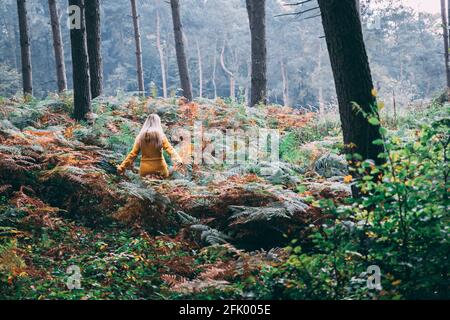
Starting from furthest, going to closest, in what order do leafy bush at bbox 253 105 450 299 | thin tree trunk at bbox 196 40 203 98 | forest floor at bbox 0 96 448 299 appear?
thin tree trunk at bbox 196 40 203 98 → forest floor at bbox 0 96 448 299 → leafy bush at bbox 253 105 450 299

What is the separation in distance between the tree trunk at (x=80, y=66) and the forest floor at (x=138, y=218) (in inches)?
50.9

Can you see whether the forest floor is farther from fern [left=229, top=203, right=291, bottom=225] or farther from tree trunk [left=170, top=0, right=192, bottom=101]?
tree trunk [left=170, top=0, right=192, bottom=101]

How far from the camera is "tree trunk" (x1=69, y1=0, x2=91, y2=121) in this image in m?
11.0

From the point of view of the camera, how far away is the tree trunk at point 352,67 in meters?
5.80

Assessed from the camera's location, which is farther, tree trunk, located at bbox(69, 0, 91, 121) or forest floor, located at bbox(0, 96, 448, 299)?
tree trunk, located at bbox(69, 0, 91, 121)

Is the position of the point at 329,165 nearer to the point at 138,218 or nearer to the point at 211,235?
the point at 211,235

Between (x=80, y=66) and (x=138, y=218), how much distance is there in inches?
211

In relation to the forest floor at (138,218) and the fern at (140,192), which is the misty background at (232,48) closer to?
the forest floor at (138,218)

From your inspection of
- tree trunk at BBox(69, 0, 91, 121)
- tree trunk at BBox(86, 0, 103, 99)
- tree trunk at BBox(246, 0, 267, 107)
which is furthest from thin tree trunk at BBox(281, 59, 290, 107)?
tree trunk at BBox(69, 0, 91, 121)

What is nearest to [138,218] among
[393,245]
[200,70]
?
[393,245]

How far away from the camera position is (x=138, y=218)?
23.6 ft

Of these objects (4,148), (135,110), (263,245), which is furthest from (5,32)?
(263,245)

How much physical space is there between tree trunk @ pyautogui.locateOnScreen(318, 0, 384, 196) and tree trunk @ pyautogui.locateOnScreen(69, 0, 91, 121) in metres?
6.84
